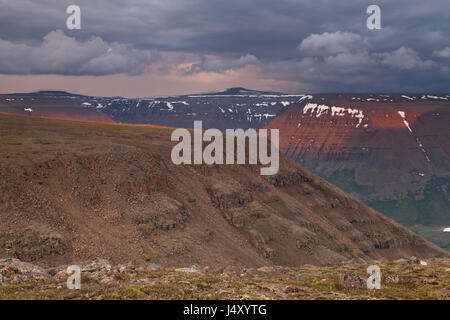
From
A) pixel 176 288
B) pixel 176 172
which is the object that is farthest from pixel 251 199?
pixel 176 288

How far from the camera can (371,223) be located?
371ft

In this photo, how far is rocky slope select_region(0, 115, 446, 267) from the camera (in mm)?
53812

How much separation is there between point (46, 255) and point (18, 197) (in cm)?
1087

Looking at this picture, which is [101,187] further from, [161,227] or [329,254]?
[329,254]

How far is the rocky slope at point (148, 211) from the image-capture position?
53.8 m
